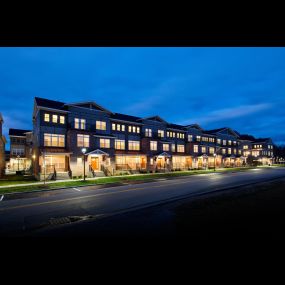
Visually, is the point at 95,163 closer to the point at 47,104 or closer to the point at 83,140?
the point at 83,140

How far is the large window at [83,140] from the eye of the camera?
28722 millimetres

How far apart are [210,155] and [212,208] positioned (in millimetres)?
45045

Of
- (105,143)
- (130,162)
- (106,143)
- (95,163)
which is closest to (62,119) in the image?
(105,143)

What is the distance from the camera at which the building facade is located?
88.1 ft

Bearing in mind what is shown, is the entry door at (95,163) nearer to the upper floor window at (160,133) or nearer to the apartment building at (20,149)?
the upper floor window at (160,133)

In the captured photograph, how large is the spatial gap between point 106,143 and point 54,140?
331 inches

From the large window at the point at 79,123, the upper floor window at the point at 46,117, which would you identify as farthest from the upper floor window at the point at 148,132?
the upper floor window at the point at 46,117

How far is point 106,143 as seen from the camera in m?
32.0

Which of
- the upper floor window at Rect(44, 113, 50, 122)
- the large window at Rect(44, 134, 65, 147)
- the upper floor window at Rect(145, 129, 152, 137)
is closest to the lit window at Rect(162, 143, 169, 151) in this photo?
the upper floor window at Rect(145, 129, 152, 137)

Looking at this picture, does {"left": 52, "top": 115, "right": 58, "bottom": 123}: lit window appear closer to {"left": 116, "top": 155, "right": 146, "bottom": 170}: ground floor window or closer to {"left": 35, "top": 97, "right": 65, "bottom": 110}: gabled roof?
{"left": 35, "top": 97, "right": 65, "bottom": 110}: gabled roof

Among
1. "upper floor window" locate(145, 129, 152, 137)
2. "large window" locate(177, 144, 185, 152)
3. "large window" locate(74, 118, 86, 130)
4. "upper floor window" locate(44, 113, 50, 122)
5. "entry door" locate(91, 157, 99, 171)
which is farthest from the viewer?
"large window" locate(177, 144, 185, 152)

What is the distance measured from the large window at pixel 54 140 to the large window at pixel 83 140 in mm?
2375

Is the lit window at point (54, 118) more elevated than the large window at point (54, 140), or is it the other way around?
the lit window at point (54, 118)
